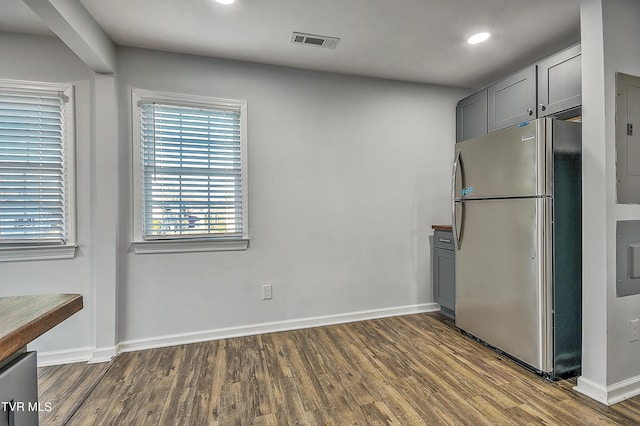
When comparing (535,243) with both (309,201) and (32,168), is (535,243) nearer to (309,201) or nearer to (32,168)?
(309,201)

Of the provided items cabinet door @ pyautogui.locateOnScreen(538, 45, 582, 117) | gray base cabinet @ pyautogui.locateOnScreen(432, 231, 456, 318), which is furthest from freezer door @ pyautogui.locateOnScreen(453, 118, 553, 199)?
gray base cabinet @ pyautogui.locateOnScreen(432, 231, 456, 318)

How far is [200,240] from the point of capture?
2.67 m

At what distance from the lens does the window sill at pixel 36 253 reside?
2.28 m

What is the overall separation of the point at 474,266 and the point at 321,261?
136 cm

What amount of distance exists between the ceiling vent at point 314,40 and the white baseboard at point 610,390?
9.53ft

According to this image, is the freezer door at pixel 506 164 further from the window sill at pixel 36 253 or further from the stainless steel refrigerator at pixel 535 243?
the window sill at pixel 36 253

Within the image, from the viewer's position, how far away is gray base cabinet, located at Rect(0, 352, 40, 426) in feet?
2.43

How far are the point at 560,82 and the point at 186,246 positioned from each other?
3.26 meters

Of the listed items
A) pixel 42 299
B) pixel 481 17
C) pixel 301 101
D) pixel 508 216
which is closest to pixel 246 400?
pixel 42 299

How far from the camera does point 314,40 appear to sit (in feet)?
8.04

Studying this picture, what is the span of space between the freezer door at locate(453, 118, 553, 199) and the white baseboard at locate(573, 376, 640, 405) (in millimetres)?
1197

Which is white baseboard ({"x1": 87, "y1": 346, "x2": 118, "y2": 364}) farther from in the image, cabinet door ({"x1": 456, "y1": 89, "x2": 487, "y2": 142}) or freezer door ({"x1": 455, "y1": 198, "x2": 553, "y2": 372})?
cabinet door ({"x1": 456, "y1": 89, "x2": 487, "y2": 142})

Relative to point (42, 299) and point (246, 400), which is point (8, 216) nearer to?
point (42, 299)

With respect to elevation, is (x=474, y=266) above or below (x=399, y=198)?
below
